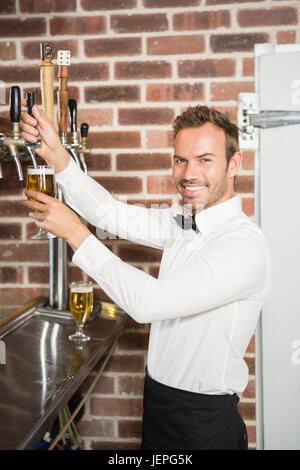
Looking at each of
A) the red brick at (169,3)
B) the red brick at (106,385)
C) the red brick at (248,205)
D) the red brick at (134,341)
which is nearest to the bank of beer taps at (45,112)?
the red brick at (169,3)

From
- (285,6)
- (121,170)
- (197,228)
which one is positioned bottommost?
(197,228)

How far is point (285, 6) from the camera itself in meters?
1.81

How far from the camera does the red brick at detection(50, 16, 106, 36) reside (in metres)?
1.88

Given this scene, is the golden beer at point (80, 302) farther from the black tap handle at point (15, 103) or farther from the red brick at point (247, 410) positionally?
the red brick at point (247, 410)

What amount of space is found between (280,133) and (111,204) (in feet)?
2.61

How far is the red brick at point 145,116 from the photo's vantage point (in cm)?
189

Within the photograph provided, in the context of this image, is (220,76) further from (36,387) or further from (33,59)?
(36,387)

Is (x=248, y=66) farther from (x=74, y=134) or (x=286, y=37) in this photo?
(x=74, y=134)

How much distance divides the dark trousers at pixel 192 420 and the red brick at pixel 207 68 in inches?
48.7

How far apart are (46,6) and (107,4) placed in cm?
26

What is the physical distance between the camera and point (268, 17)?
5.97 ft
